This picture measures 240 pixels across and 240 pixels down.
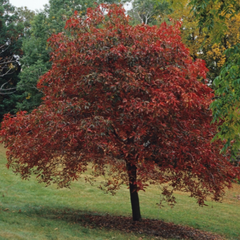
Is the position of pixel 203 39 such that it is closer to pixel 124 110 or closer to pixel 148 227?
pixel 148 227

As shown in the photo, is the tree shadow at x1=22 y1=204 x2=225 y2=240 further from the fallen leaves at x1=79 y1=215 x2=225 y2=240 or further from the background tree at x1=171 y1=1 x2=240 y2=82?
the background tree at x1=171 y1=1 x2=240 y2=82

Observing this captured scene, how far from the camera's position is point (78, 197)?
Answer: 1702 centimetres

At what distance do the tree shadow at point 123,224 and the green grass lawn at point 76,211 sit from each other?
5cm

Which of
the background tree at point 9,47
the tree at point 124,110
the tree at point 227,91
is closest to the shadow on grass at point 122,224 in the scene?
the tree at point 124,110

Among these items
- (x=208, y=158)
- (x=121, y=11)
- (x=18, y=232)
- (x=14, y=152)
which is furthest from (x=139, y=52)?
(x=18, y=232)

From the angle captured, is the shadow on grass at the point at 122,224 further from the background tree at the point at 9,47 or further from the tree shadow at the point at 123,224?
the background tree at the point at 9,47

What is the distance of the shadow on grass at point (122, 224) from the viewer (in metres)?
10.5

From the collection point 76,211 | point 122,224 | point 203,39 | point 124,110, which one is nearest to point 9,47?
point 203,39

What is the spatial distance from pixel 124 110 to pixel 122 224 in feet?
15.8

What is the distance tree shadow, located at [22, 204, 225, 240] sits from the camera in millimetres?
10547

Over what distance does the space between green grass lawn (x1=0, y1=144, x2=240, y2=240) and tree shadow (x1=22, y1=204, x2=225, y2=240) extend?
0.05m

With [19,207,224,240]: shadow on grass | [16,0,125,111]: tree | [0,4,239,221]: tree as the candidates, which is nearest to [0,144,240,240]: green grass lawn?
[19,207,224,240]: shadow on grass

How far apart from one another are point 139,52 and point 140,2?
3010 cm

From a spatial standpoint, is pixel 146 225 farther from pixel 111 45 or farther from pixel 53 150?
pixel 111 45
